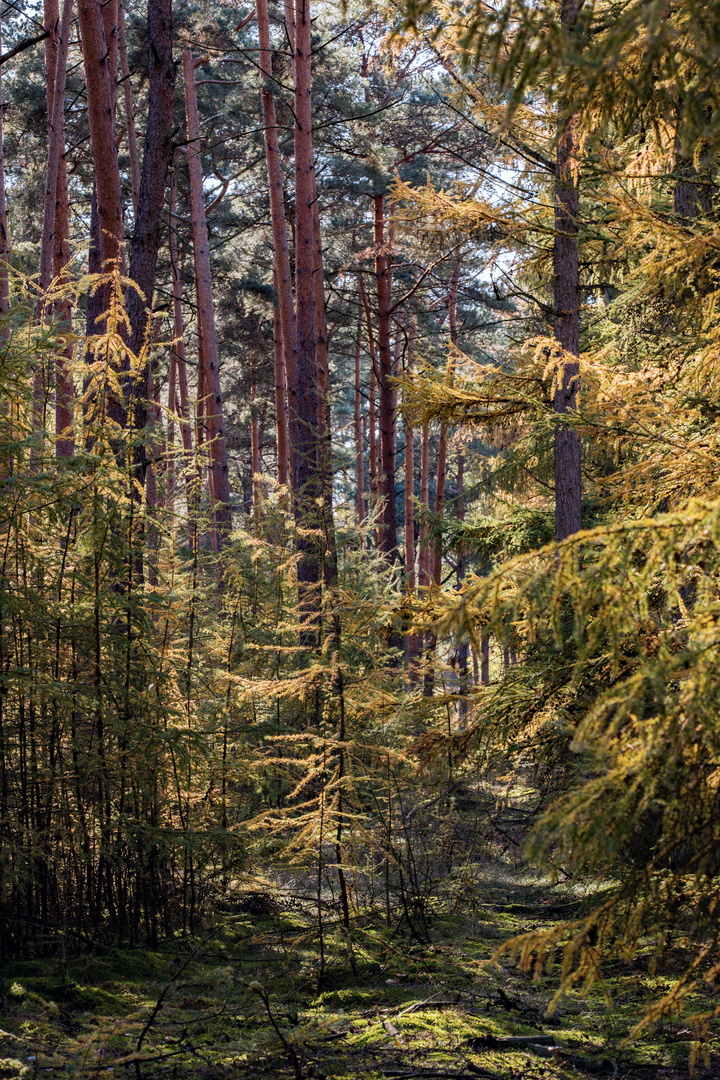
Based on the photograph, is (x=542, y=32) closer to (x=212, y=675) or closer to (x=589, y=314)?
(x=212, y=675)

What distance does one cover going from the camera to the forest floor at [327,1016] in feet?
10.6

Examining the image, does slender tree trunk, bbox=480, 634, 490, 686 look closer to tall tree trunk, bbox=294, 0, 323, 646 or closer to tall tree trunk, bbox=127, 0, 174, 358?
tall tree trunk, bbox=294, 0, 323, 646

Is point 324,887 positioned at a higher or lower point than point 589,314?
lower

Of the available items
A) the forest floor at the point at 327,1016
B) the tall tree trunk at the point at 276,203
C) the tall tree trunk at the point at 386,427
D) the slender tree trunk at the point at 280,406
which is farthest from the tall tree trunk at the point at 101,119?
the tall tree trunk at the point at 386,427

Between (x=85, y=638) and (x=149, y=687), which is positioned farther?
(x=149, y=687)

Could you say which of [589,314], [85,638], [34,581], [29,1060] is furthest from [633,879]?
[589,314]

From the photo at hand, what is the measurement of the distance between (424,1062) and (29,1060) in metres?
1.60

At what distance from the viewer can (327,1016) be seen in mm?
3936

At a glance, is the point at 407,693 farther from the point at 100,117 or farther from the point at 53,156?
the point at 53,156

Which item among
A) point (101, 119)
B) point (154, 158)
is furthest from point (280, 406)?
point (154, 158)

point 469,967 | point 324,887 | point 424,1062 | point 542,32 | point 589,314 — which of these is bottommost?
point 324,887

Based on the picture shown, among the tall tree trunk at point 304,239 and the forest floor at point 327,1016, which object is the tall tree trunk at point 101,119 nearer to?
the tall tree trunk at point 304,239

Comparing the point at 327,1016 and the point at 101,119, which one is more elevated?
the point at 101,119

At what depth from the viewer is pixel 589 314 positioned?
1180cm
